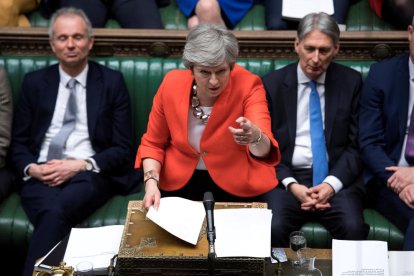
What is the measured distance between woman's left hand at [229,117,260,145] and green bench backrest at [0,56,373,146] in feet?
3.66

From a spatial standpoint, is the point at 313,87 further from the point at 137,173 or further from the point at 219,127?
the point at 137,173

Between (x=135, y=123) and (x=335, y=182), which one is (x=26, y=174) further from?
(x=335, y=182)

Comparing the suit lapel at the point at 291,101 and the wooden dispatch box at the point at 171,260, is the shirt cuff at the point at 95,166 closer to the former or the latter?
the suit lapel at the point at 291,101

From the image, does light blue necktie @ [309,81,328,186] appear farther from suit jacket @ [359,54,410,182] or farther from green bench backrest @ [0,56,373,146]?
green bench backrest @ [0,56,373,146]

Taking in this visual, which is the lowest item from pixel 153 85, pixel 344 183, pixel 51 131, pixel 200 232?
pixel 200 232

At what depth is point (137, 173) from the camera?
329cm

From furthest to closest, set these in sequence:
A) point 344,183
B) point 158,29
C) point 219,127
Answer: point 158,29 < point 344,183 < point 219,127

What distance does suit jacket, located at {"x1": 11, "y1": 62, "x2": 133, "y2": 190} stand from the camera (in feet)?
10.6

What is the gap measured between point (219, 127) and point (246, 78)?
0.22 meters

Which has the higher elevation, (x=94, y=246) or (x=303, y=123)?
(x=303, y=123)

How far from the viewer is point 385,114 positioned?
305 centimetres

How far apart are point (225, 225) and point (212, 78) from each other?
571mm

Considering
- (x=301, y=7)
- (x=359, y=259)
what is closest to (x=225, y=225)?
(x=359, y=259)

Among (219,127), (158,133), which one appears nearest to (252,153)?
(219,127)
